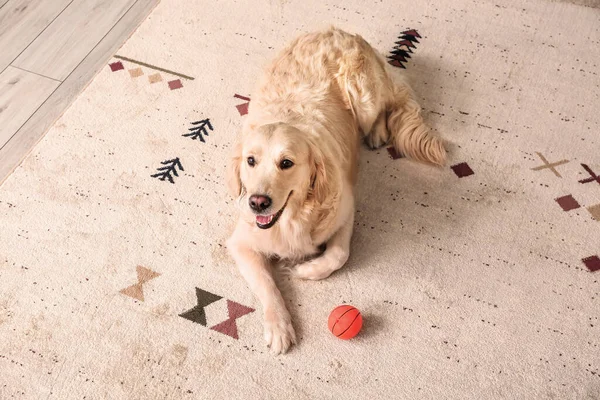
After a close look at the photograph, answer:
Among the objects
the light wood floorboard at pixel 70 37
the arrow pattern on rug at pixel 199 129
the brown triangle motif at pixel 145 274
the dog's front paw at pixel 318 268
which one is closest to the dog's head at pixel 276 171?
the dog's front paw at pixel 318 268

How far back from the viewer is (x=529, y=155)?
91.4 inches

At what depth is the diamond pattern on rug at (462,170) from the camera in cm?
226

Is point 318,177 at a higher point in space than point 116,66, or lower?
higher

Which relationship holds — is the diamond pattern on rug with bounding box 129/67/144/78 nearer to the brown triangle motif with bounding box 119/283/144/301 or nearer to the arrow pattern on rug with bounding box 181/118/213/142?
the arrow pattern on rug with bounding box 181/118/213/142

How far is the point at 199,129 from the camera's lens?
2.41 meters

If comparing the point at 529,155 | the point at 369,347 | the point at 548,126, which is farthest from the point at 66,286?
the point at 548,126

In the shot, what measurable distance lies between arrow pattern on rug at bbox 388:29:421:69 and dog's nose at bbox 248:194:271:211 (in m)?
1.42

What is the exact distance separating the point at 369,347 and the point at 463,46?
1754 millimetres

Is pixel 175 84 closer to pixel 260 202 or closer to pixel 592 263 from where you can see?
pixel 260 202

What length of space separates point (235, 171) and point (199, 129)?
71cm

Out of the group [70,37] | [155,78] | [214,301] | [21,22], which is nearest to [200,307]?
[214,301]

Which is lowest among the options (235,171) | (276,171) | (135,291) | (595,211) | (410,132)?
(135,291)

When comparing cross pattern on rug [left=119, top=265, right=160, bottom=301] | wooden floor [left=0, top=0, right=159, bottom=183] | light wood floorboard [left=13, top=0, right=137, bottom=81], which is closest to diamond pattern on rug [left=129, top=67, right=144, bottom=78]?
wooden floor [left=0, top=0, right=159, bottom=183]

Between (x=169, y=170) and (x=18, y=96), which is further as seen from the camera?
(x=18, y=96)
